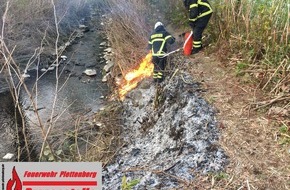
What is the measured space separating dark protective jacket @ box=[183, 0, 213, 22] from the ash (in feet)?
4.46

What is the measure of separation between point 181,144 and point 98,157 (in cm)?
170

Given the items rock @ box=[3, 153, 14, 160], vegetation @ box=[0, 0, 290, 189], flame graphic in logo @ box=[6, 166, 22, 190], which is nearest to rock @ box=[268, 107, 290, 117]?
vegetation @ box=[0, 0, 290, 189]

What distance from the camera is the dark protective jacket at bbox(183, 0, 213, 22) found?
6887 millimetres

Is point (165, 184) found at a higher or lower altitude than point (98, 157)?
higher

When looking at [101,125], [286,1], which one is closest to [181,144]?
[101,125]

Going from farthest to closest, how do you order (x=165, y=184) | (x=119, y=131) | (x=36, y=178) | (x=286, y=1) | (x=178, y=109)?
(x=119, y=131) < (x=178, y=109) < (x=286, y=1) < (x=165, y=184) < (x=36, y=178)

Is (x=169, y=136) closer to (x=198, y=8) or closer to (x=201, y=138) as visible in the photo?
(x=201, y=138)

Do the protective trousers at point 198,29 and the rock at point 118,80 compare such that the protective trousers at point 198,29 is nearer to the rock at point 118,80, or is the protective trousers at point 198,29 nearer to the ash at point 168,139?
the ash at point 168,139

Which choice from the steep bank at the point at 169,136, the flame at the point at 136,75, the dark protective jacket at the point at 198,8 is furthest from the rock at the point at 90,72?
the dark protective jacket at the point at 198,8

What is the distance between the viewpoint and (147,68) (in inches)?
335

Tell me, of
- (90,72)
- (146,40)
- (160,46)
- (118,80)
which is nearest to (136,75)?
(118,80)

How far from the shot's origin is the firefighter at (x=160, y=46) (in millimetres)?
7009

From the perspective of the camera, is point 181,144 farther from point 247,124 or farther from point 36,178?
point 36,178

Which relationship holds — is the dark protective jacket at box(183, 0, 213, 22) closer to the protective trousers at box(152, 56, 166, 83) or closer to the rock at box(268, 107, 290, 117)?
the protective trousers at box(152, 56, 166, 83)
